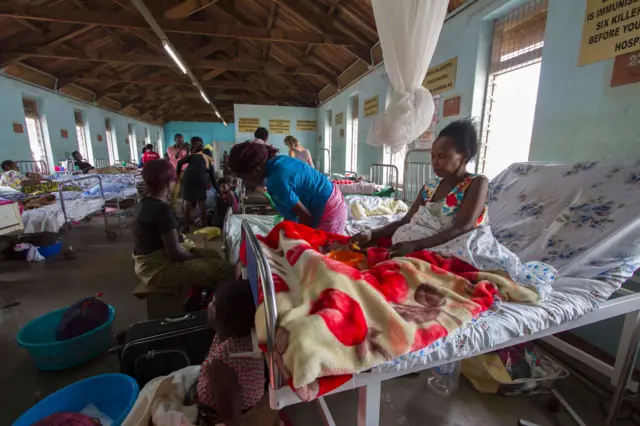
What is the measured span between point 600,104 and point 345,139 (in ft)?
19.8

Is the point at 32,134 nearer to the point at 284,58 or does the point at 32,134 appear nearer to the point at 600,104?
the point at 284,58

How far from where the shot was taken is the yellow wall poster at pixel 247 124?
925cm

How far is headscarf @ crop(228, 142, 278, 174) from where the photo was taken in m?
1.98

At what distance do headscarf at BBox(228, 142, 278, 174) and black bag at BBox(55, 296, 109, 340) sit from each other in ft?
4.39

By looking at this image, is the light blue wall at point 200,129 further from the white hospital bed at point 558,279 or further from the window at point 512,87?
the white hospital bed at point 558,279

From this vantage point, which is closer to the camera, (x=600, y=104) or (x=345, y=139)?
(x=600, y=104)

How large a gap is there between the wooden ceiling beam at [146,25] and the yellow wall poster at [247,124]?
370cm

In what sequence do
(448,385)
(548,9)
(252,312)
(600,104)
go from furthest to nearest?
(548,9), (600,104), (448,385), (252,312)

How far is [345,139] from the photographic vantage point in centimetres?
790

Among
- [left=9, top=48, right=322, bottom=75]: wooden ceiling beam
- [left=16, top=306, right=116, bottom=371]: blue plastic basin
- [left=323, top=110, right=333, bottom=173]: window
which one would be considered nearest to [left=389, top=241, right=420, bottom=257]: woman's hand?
[left=16, top=306, right=116, bottom=371]: blue plastic basin

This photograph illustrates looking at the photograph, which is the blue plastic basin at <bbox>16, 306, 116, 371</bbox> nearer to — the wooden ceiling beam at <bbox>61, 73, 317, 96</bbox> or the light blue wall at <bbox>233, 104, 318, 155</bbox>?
the light blue wall at <bbox>233, 104, 318, 155</bbox>

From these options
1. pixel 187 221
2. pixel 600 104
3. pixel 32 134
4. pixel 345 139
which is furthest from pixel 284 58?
pixel 600 104

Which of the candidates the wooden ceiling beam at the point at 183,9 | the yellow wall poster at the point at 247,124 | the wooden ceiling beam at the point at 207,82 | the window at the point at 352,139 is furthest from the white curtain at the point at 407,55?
the wooden ceiling beam at the point at 207,82

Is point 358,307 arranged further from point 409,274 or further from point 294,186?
point 294,186
